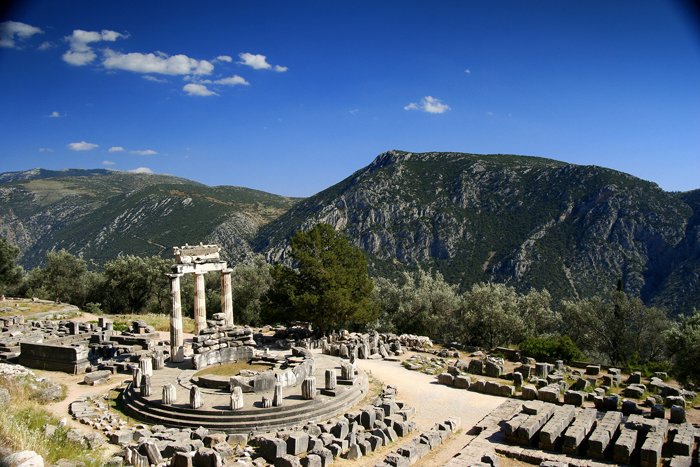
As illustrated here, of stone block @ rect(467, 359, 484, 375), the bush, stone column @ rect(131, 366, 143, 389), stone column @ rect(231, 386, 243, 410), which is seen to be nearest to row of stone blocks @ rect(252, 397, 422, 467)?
stone column @ rect(231, 386, 243, 410)

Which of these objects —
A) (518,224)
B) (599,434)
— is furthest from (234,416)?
(518,224)

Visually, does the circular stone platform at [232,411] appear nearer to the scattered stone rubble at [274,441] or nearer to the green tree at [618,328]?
the scattered stone rubble at [274,441]

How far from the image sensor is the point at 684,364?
76.6 feet

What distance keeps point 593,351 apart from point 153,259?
152 ft

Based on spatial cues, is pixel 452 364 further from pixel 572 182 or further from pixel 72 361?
pixel 572 182

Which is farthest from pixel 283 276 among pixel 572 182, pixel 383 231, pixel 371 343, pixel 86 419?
pixel 572 182

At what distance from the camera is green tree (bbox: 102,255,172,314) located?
48.2m

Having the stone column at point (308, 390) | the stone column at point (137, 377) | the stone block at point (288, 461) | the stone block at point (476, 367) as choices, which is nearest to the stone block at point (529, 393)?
the stone block at point (476, 367)

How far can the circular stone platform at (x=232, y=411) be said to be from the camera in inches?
638

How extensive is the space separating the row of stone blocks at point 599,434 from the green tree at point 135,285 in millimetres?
39554

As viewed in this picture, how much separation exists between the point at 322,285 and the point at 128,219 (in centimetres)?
8581

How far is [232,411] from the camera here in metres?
16.4

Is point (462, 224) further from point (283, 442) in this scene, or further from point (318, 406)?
point (283, 442)

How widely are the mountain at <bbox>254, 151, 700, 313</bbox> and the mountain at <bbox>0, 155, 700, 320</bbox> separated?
0.23m
